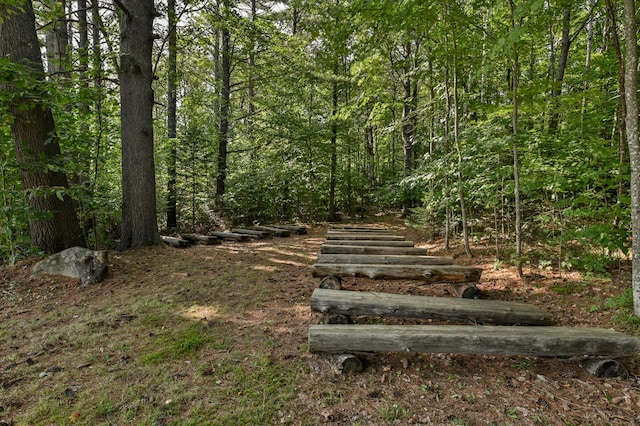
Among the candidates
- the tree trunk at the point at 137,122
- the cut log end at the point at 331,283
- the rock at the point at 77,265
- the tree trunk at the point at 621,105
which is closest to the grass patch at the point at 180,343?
the cut log end at the point at 331,283

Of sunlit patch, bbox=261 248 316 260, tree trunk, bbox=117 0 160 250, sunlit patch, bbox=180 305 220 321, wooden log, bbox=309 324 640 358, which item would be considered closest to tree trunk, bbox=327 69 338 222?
sunlit patch, bbox=261 248 316 260

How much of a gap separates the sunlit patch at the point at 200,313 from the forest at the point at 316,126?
9.49 ft

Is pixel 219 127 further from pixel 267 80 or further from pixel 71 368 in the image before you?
pixel 71 368

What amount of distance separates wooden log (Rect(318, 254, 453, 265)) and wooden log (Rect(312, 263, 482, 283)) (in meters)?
0.28

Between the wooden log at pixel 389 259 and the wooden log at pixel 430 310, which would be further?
the wooden log at pixel 389 259

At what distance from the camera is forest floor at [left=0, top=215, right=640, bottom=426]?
7.08 feet

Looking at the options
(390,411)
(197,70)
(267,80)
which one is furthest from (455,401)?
(197,70)

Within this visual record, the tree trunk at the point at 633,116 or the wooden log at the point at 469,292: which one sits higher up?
the tree trunk at the point at 633,116

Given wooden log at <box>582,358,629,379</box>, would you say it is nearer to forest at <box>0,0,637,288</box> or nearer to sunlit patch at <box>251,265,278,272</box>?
forest at <box>0,0,637,288</box>

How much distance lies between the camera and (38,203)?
218 inches

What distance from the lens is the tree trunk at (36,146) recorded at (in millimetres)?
5148

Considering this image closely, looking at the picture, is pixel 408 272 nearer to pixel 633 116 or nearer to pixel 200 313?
pixel 200 313

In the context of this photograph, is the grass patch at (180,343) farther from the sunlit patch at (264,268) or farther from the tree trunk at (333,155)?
the tree trunk at (333,155)

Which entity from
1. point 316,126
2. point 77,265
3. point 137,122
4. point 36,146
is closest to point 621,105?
point 77,265
